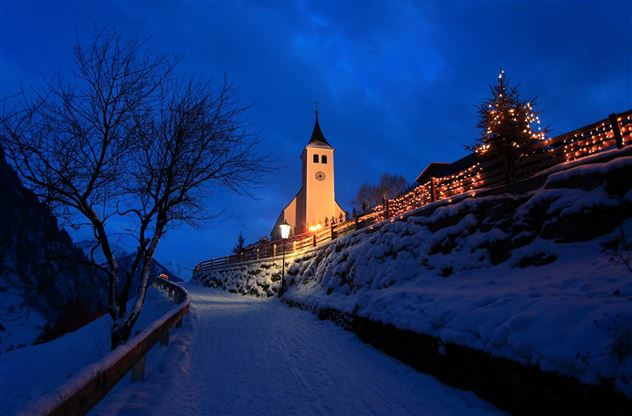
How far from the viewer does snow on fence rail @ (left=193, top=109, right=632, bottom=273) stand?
7.91 meters

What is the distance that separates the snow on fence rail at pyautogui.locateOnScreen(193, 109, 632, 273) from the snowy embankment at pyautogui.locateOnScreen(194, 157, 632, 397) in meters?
1.44

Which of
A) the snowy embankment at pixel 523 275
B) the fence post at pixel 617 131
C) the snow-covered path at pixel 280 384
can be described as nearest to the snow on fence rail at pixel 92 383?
the snow-covered path at pixel 280 384

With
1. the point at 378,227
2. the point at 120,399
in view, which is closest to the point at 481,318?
the point at 120,399

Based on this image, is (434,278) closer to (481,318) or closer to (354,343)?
(354,343)

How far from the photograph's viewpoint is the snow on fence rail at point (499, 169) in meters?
7.91

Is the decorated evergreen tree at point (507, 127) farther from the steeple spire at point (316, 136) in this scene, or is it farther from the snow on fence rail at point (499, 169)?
the steeple spire at point (316, 136)

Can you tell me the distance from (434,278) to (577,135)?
17.4 ft

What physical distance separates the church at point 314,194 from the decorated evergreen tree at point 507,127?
3450 cm

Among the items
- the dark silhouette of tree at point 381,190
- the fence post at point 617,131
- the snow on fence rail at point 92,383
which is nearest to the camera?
the snow on fence rail at point 92,383

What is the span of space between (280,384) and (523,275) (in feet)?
15.3

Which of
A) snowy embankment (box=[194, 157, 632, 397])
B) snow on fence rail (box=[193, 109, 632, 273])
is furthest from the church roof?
snowy embankment (box=[194, 157, 632, 397])

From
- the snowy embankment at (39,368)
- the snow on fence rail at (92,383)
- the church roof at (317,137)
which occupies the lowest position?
the snowy embankment at (39,368)

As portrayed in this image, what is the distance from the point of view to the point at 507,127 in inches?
454

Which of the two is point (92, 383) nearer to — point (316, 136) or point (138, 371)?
point (138, 371)
